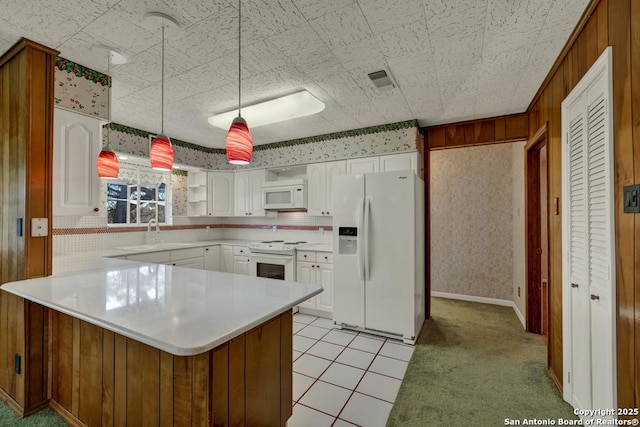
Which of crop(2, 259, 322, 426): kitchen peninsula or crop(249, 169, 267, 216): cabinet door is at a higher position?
crop(249, 169, 267, 216): cabinet door

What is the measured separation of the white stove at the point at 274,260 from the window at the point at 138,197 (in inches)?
65.0

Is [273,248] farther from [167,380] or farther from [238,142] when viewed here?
[167,380]

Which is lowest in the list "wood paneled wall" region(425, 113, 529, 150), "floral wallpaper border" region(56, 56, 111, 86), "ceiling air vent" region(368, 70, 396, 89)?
"wood paneled wall" region(425, 113, 529, 150)

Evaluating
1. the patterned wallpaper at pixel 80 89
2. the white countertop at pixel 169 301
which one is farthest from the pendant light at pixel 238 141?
the patterned wallpaper at pixel 80 89

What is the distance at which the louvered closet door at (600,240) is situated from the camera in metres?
1.38

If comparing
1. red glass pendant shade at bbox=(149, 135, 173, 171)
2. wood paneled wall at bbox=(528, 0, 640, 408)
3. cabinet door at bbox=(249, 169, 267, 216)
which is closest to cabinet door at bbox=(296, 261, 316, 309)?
cabinet door at bbox=(249, 169, 267, 216)

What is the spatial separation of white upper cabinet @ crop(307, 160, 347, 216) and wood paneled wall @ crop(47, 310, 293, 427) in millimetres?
2471

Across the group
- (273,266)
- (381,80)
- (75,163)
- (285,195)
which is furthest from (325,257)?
(75,163)

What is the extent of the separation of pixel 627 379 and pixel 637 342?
8.5 inches

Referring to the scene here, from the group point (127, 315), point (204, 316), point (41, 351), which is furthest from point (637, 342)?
point (41, 351)

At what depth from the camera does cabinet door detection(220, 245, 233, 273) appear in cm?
448

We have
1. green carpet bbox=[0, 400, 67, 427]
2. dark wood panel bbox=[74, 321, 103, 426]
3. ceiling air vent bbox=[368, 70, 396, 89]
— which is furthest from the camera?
ceiling air vent bbox=[368, 70, 396, 89]

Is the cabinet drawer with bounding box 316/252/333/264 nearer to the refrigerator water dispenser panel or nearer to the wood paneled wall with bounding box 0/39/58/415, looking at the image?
the refrigerator water dispenser panel

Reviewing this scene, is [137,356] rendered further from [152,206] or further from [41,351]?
[152,206]
